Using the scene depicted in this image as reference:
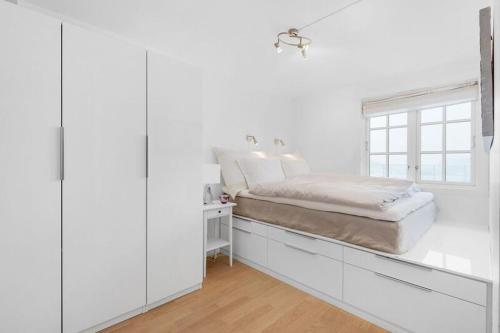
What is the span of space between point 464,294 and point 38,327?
2602mm

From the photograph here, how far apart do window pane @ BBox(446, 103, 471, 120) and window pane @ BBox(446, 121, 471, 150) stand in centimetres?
9

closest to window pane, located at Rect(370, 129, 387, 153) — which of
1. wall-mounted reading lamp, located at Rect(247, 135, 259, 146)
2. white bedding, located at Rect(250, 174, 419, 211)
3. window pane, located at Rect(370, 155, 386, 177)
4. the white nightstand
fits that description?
window pane, located at Rect(370, 155, 386, 177)

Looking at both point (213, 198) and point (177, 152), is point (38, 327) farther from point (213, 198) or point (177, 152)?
point (213, 198)

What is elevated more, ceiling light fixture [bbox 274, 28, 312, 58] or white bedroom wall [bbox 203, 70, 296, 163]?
ceiling light fixture [bbox 274, 28, 312, 58]

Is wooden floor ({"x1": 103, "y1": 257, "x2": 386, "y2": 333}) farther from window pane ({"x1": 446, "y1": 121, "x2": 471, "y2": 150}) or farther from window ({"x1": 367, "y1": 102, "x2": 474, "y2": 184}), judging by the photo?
window pane ({"x1": 446, "y1": 121, "x2": 471, "y2": 150})

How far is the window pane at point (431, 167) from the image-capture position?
10.4 ft

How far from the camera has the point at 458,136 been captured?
10.0 feet

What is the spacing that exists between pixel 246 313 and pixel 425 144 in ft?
10.3

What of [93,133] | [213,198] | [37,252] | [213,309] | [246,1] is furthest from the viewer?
[213,198]

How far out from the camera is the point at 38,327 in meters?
1.47

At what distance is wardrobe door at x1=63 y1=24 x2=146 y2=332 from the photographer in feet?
5.18

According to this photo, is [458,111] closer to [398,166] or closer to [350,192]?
[398,166]

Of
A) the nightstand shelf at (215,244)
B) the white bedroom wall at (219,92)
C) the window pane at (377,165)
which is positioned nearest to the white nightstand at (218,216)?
the nightstand shelf at (215,244)

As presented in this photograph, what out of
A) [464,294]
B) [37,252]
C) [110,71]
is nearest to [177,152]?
[110,71]
